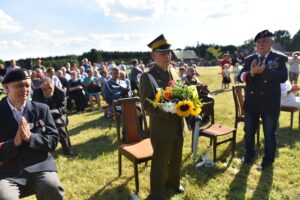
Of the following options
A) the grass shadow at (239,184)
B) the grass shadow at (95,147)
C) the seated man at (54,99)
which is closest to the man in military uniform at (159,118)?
the grass shadow at (239,184)

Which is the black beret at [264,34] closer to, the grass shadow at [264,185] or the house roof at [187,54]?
the grass shadow at [264,185]

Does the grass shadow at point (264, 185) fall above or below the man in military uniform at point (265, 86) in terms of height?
below

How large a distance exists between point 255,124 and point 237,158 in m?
0.88

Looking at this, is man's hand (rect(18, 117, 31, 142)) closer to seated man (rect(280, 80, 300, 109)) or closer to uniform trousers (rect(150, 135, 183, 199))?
uniform trousers (rect(150, 135, 183, 199))

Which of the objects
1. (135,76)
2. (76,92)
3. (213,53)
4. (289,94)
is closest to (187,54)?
(213,53)

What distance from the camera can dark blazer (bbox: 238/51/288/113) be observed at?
4.63m

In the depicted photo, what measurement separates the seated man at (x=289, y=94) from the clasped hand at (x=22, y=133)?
569 cm

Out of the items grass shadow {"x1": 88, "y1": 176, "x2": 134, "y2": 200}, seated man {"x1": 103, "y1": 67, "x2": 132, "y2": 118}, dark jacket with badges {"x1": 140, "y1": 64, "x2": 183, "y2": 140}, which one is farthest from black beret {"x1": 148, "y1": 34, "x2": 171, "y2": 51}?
seated man {"x1": 103, "y1": 67, "x2": 132, "y2": 118}

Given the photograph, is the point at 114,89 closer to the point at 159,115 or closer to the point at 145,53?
the point at 159,115

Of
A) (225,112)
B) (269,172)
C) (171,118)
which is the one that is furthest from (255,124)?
(225,112)

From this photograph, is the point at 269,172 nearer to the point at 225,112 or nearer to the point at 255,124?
the point at 255,124

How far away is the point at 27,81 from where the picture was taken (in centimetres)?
323

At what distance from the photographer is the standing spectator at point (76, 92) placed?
37.8 feet

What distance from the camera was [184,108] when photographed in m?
3.38
